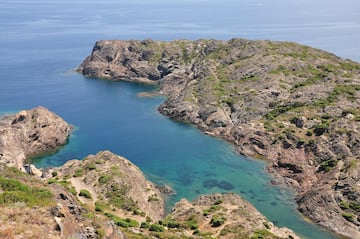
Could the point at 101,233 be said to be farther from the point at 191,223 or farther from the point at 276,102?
the point at 276,102

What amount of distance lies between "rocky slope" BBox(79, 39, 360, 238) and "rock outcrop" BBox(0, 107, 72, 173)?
39096mm

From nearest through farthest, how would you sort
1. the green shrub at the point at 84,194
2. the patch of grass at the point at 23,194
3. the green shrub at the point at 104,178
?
the patch of grass at the point at 23,194
the green shrub at the point at 84,194
the green shrub at the point at 104,178

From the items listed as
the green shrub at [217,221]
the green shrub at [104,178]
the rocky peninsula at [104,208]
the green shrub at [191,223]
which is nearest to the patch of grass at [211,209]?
the rocky peninsula at [104,208]

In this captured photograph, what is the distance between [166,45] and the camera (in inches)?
7672

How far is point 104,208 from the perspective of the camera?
205 ft

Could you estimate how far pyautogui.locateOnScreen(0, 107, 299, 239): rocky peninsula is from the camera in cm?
2905

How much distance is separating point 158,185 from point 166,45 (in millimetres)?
122137

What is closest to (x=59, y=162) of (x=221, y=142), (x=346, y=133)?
(x=221, y=142)

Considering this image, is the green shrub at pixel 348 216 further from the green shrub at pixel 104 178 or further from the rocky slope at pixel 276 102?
the green shrub at pixel 104 178

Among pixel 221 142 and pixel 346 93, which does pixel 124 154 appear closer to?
pixel 221 142

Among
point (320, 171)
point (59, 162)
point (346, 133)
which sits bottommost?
point (59, 162)

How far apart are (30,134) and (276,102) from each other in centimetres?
7403

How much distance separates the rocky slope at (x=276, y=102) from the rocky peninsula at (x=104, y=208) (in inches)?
807

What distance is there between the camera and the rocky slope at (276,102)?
79875mm
